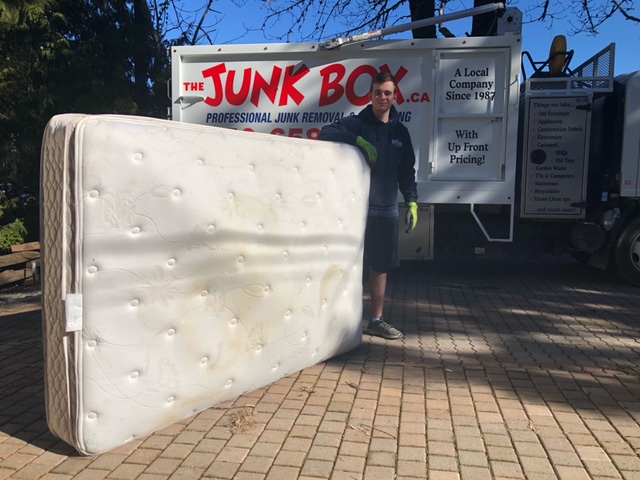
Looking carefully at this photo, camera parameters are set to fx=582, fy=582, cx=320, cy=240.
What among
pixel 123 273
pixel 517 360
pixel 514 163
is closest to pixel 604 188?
pixel 514 163

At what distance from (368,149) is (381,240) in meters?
0.80

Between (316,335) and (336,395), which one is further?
(316,335)

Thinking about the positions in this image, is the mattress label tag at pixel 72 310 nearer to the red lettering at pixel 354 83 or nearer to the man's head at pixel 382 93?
the man's head at pixel 382 93

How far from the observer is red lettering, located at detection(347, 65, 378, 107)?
7242 millimetres

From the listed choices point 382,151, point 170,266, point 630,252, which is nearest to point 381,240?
point 382,151

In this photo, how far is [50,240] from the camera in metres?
2.87

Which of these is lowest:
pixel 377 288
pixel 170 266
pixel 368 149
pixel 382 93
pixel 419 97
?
pixel 377 288

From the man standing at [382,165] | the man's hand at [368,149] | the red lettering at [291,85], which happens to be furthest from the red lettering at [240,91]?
the man's hand at [368,149]

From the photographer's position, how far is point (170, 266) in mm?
3137

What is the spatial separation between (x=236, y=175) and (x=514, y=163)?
4582mm

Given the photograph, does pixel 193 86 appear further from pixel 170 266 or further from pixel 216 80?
pixel 170 266

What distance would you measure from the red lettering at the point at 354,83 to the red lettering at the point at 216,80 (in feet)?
5.43

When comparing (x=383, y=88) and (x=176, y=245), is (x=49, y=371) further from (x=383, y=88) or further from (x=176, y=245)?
(x=383, y=88)

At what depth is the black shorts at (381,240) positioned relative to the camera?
4.90m
